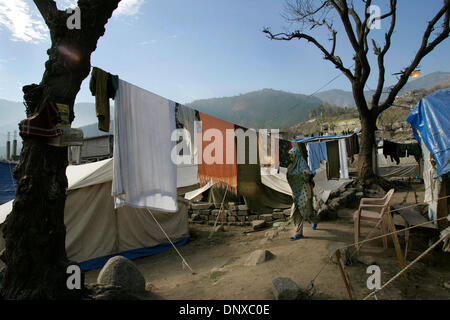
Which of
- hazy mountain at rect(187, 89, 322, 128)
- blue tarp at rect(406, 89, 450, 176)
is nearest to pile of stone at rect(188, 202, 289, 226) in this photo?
blue tarp at rect(406, 89, 450, 176)

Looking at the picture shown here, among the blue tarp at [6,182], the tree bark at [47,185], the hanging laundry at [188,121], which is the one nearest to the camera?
the tree bark at [47,185]

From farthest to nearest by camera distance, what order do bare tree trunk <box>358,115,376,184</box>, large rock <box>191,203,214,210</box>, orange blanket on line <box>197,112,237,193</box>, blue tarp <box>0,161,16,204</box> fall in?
blue tarp <box>0,161,16,204</box>, bare tree trunk <box>358,115,376,184</box>, large rock <box>191,203,214,210</box>, orange blanket on line <box>197,112,237,193</box>

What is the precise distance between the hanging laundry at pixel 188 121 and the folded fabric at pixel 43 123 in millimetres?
2053

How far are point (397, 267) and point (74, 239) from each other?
5.84m

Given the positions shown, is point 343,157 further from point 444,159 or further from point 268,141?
point 444,159

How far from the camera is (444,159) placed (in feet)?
11.1

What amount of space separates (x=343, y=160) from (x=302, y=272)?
339 inches

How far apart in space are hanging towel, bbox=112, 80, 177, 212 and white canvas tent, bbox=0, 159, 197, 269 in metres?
2.61

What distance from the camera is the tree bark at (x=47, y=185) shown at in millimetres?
2359

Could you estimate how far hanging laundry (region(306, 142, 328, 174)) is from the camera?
36.4 feet

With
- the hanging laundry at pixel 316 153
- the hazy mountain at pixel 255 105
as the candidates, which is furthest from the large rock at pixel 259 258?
the hazy mountain at pixel 255 105

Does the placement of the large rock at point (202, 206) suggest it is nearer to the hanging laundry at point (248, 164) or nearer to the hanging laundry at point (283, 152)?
the hanging laundry at point (248, 164)

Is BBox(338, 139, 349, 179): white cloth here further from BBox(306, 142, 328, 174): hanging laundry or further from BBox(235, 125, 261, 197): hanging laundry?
BBox(235, 125, 261, 197): hanging laundry
